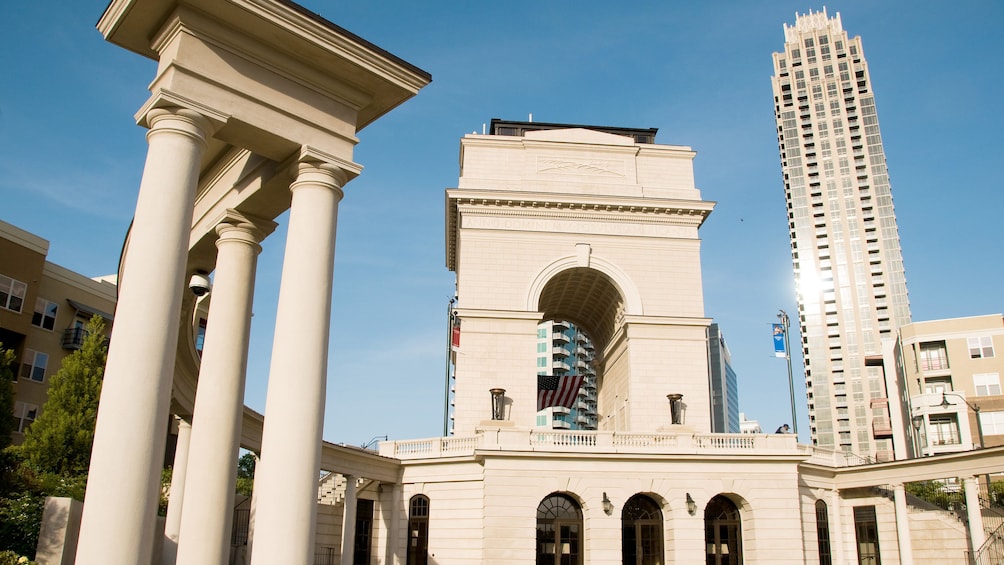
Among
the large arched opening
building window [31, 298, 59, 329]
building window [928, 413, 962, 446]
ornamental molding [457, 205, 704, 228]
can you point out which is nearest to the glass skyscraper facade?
building window [928, 413, 962, 446]

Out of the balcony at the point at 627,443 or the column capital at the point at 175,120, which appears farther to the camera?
the balcony at the point at 627,443

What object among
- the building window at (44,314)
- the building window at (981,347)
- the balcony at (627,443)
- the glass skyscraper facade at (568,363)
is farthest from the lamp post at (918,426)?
the glass skyscraper facade at (568,363)

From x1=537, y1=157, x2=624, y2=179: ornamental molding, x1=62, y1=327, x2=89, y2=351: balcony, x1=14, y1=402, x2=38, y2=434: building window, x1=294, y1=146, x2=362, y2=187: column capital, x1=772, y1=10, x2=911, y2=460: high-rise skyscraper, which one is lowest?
x1=14, y1=402, x2=38, y2=434: building window

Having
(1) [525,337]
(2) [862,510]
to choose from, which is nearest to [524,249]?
(1) [525,337]

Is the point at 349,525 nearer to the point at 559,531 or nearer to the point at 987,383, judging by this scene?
the point at 559,531

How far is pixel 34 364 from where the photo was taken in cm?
4559

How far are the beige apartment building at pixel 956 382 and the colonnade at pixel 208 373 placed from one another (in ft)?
225

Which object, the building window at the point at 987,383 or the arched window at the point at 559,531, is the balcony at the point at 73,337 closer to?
the arched window at the point at 559,531

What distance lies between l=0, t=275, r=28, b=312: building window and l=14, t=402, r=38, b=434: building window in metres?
5.44

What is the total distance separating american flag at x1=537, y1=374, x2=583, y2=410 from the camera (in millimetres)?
43875

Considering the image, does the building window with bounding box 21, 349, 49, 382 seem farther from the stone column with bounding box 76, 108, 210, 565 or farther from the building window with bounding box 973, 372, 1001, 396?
the building window with bounding box 973, 372, 1001, 396

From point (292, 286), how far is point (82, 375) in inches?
1247

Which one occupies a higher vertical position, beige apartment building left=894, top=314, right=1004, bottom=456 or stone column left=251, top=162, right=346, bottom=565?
beige apartment building left=894, top=314, right=1004, bottom=456

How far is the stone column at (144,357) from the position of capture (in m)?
10.5
